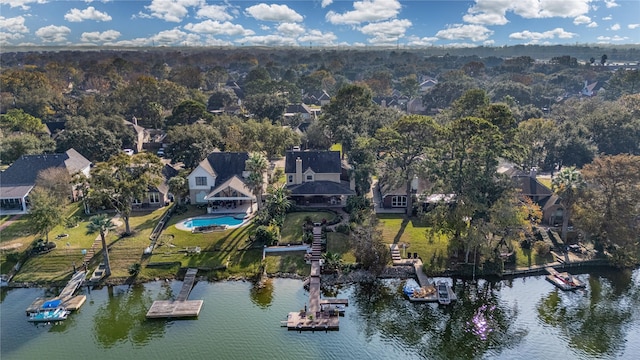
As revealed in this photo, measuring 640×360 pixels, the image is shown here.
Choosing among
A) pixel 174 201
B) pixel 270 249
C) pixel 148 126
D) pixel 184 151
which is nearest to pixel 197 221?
pixel 174 201

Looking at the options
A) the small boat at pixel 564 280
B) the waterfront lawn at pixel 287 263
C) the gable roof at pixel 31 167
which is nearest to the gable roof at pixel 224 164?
the waterfront lawn at pixel 287 263

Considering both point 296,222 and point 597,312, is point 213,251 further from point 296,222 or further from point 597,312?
point 597,312

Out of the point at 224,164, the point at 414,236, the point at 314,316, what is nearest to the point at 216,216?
the point at 224,164

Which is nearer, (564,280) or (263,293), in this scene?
(263,293)

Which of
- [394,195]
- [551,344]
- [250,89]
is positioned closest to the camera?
[551,344]

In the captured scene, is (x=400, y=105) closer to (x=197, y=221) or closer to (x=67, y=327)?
(x=197, y=221)
